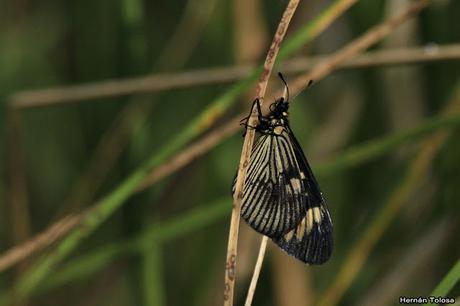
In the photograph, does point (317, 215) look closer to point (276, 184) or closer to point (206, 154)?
point (276, 184)

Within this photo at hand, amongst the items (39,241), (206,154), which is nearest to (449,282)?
(39,241)

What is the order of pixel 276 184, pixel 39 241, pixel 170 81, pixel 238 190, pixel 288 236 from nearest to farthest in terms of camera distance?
→ pixel 238 190
pixel 288 236
pixel 276 184
pixel 39 241
pixel 170 81

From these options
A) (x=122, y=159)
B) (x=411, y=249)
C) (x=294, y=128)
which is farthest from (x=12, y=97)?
(x=411, y=249)

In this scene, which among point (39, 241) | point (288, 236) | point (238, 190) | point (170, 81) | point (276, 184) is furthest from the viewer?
point (170, 81)

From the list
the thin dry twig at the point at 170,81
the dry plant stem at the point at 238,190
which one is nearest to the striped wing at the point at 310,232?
the dry plant stem at the point at 238,190

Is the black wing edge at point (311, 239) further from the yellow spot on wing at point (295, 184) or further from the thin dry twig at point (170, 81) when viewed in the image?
the thin dry twig at point (170, 81)

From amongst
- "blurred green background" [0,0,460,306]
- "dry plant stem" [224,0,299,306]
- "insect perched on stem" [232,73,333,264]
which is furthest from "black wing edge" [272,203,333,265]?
"blurred green background" [0,0,460,306]

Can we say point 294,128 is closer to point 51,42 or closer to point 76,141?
point 76,141

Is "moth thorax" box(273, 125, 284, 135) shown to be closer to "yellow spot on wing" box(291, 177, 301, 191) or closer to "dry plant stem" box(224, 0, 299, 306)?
"yellow spot on wing" box(291, 177, 301, 191)
